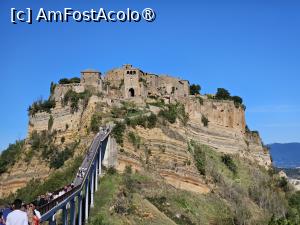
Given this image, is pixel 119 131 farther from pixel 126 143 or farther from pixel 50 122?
pixel 50 122

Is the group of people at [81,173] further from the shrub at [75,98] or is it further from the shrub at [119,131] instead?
the shrub at [75,98]

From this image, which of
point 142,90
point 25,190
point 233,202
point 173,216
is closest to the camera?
point 173,216

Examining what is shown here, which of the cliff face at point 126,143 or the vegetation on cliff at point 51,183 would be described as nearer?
the vegetation on cliff at point 51,183

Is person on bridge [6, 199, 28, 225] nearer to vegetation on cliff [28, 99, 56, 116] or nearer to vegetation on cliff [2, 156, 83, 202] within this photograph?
Result: vegetation on cliff [2, 156, 83, 202]

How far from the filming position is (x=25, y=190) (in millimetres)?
48125

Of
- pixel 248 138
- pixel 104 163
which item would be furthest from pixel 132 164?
pixel 248 138

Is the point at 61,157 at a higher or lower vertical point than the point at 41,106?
lower

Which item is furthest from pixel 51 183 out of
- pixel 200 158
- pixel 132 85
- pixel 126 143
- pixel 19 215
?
pixel 19 215

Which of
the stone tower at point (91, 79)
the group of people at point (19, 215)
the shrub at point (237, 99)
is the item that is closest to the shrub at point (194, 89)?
the shrub at point (237, 99)

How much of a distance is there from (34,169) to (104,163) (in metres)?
9.69

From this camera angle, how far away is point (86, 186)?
3644 centimetres

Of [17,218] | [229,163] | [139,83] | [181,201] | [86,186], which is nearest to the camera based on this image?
[17,218]

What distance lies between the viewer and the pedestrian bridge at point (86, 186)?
27562 millimetres

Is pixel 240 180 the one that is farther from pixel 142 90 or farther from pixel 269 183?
pixel 142 90
